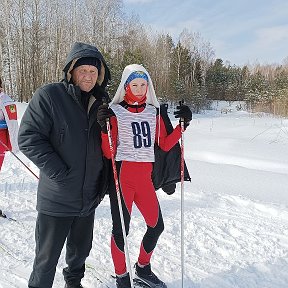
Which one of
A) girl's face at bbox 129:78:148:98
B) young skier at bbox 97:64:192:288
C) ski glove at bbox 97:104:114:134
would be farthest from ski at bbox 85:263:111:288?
girl's face at bbox 129:78:148:98

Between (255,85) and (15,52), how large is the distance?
28481mm

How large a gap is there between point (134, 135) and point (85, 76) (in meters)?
0.61

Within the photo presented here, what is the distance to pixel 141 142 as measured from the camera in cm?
273

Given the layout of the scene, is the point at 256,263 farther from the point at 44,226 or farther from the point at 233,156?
the point at 233,156

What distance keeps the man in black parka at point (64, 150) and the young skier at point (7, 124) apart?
2.25 metres

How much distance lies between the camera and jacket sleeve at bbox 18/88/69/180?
2.11 m

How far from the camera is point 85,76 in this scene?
2389 millimetres

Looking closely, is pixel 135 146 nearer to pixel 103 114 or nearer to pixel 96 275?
pixel 103 114

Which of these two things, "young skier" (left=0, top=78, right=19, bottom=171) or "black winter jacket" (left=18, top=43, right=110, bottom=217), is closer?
"black winter jacket" (left=18, top=43, right=110, bottom=217)

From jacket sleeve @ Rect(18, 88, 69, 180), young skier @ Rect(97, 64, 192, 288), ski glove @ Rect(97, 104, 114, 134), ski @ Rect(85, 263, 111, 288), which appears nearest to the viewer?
jacket sleeve @ Rect(18, 88, 69, 180)

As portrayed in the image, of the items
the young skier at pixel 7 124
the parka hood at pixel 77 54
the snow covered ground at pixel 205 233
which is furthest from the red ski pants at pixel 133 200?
the young skier at pixel 7 124

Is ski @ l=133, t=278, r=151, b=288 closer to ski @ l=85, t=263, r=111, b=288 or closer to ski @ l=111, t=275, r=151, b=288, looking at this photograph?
ski @ l=111, t=275, r=151, b=288

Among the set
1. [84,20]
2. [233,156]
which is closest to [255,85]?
[84,20]

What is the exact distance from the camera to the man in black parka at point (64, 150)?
215 cm
